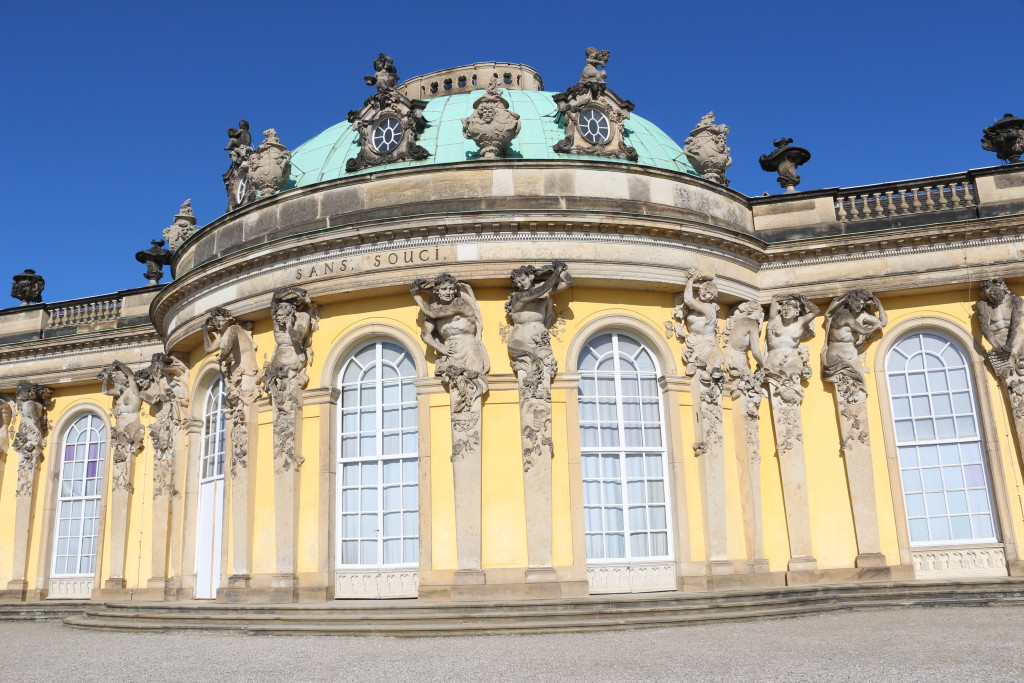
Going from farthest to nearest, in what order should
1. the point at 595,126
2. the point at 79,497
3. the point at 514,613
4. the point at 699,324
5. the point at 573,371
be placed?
1. the point at 79,497
2. the point at 595,126
3. the point at 699,324
4. the point at 573,371
5. the point at 514,613

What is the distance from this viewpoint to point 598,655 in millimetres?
10445

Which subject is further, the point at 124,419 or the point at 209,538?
the point at 124,419

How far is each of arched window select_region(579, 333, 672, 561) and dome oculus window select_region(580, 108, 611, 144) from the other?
429cm

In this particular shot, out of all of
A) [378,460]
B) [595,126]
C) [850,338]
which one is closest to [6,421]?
[378,460]

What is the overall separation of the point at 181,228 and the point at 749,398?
52.3 ft

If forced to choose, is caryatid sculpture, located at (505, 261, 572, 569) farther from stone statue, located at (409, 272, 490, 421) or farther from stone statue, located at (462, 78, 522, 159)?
stone statue, located at (462, 78, 522, 159)

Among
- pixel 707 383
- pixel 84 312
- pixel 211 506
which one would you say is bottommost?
pixel 211 506

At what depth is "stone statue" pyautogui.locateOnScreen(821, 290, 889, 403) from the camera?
694 inches

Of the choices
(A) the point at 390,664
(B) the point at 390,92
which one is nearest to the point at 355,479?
(A) the point at 390,664

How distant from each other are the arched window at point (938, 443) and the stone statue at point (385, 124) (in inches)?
413

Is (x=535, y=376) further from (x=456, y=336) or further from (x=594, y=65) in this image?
(x=594, y=65)

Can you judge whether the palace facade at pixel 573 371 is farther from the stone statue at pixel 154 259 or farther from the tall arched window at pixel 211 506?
the stone statue at pixel 154 259

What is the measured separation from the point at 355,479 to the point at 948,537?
1118 centimetres

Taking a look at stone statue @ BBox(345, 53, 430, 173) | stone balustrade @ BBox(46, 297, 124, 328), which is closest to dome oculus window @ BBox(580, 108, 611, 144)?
stone statue @ BBox(345, 53, 430, 173)
